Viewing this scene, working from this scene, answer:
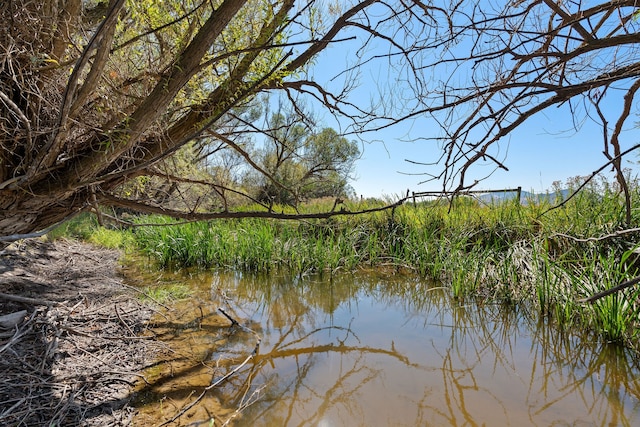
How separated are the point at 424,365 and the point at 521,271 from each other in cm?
188

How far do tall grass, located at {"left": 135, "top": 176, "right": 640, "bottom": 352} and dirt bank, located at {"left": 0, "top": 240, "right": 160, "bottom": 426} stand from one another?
1.73 metres

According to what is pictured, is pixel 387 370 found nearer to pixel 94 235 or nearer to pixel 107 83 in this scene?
pixel 107 83

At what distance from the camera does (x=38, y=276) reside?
10.1 ft

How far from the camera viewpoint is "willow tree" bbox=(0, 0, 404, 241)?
57.9 inches

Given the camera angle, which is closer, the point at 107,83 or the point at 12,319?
the point at 107,83

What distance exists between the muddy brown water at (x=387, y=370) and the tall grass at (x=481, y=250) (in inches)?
10.5

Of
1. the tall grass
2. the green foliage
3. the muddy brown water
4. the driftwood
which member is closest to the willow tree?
the driftwood

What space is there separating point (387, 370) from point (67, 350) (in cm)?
186

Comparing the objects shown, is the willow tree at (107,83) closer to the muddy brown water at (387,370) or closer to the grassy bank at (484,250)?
the muddy brown water at (387,370)

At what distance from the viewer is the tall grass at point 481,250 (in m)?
2.57

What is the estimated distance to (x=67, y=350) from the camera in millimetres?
1844

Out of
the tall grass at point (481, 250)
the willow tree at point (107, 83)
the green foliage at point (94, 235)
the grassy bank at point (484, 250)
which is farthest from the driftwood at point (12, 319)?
the green foliage at point (94, 235)

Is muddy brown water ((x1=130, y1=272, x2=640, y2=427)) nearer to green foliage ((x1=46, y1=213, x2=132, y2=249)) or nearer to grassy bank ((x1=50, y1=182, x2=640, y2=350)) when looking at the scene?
grassy bank ((x1=50, y1=182, x2=640, y2=350))

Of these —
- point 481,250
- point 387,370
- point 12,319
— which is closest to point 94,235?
point 12,319
